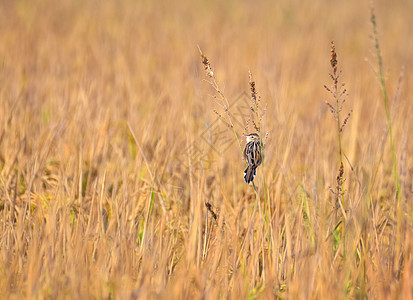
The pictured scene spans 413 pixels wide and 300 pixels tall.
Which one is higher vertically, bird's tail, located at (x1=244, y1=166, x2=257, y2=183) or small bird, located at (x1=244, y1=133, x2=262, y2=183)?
small bird, located at (x1=244, y1=133, x2=262, y2=183)

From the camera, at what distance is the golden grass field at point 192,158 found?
1642 mm

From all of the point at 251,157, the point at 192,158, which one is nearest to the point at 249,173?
the point at 251,157

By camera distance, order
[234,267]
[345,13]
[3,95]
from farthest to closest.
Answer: [345,13]
[3,95]
[234,267]

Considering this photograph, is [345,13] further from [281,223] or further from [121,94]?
[281,223]

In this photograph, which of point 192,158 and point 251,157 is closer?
point 251,157

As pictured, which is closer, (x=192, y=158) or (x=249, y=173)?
(x=249, y=173)

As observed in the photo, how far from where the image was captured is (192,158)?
8.98 ft

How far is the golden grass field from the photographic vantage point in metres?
1.64

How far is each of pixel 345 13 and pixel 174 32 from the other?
2.83 m

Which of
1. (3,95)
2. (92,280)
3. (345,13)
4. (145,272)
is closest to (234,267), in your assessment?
(145,272)

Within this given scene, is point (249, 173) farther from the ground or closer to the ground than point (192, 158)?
closer to the ground

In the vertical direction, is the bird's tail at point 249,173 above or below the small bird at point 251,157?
below

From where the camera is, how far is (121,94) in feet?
13.0

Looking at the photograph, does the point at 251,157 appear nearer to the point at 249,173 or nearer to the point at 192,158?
the point at 249,173
